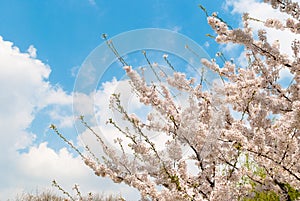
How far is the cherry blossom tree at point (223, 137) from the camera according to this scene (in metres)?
3.49

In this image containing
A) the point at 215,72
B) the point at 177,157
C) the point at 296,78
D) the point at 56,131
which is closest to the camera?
the point at 177,157

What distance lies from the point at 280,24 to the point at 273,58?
1.28 feet

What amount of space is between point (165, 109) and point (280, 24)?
1.55 metres

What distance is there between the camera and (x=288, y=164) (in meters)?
3.74

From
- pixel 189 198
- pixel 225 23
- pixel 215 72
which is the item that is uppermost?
pixel 215 72

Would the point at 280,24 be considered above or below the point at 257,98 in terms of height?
above

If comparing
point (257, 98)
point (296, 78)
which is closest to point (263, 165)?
point (257, 98)

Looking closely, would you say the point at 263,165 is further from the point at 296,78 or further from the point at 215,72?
the point at 215,72

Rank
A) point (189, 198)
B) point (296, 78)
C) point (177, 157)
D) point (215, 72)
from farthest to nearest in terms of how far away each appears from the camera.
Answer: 1. point (215, 72)
2. point (296, 78)
3. point (177, 157)
4. point (189, 198)

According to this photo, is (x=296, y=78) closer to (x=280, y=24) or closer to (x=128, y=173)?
(x=280, y=24)

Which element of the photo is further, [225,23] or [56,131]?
[56,131]

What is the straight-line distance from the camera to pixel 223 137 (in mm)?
4098

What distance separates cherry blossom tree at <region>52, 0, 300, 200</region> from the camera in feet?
11.5

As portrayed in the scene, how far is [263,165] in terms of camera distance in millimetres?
3711
